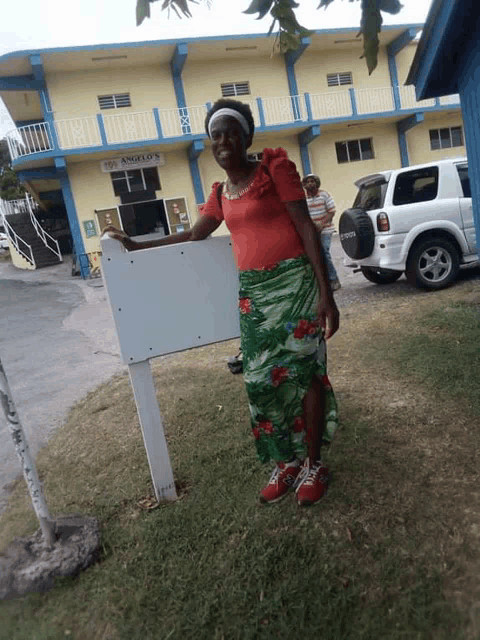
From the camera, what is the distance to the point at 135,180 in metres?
17.5

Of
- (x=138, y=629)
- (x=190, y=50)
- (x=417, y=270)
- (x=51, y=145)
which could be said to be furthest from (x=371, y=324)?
(x=190, y=50)

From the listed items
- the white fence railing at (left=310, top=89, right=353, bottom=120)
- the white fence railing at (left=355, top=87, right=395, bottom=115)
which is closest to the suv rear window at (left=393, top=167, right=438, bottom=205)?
the white fence railing at (left=310, top=89, right=353, bottom=120)

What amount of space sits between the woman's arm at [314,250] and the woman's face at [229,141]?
298 mm

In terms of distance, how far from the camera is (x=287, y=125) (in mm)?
17391

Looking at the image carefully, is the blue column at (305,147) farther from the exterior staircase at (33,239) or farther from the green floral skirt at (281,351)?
the green floral skirt at (281,351)

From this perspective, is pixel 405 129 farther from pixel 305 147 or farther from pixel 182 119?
pixel 182 119

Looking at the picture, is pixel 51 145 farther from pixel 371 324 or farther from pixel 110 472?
pixel 110 472

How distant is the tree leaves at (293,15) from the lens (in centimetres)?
188

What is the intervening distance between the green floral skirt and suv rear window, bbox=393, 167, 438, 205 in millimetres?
4830

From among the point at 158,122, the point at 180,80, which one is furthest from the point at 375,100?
the point at 158,122

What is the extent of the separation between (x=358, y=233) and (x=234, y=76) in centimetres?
1387

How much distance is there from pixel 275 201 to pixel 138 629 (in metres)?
1.75

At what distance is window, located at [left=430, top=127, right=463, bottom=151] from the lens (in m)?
20.8

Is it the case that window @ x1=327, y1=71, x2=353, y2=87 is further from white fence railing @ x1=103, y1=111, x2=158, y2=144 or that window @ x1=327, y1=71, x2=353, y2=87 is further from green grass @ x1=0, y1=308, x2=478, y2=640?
green grass @ x1=0, y1=308, x2=478, y2=640
